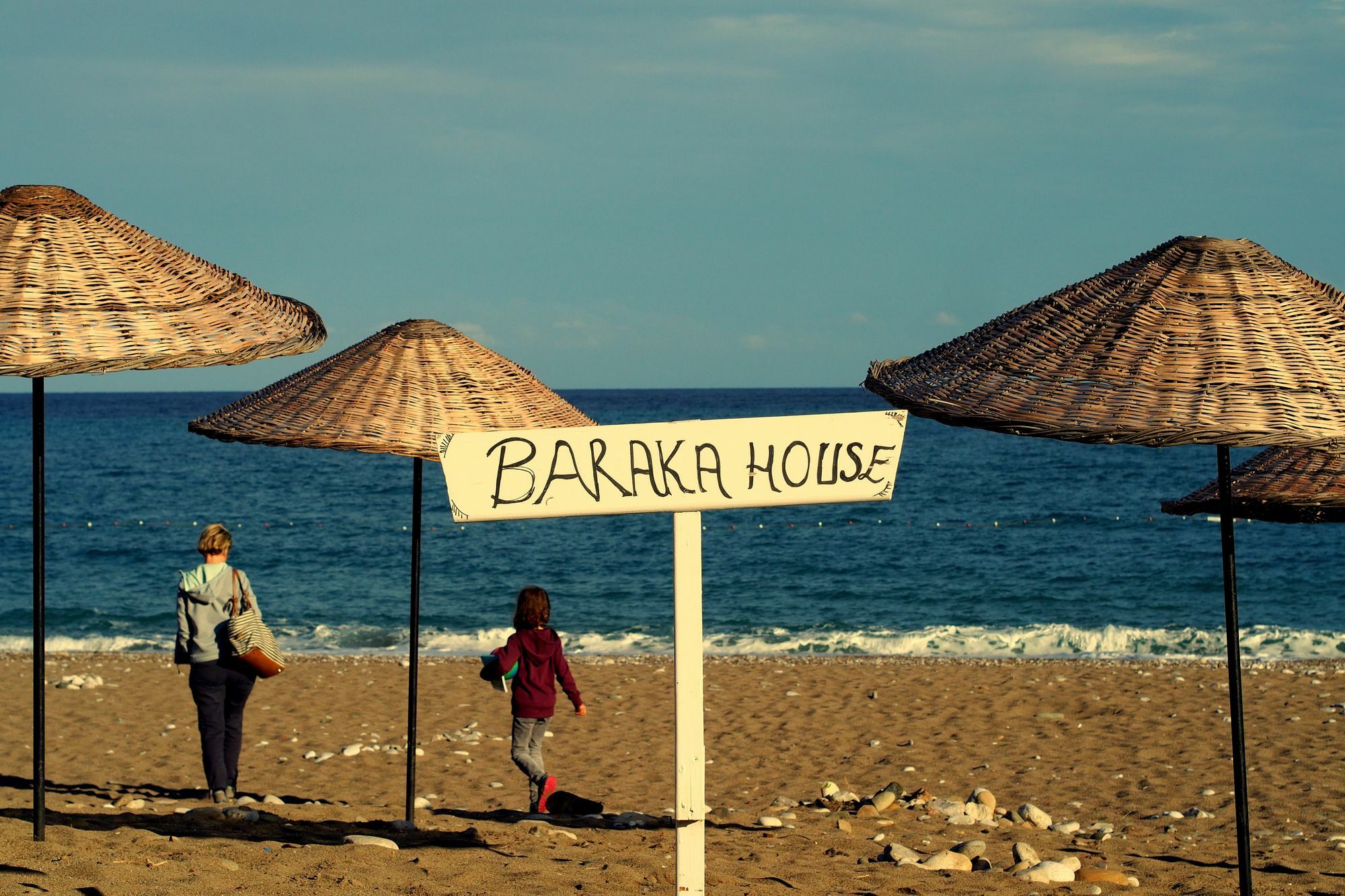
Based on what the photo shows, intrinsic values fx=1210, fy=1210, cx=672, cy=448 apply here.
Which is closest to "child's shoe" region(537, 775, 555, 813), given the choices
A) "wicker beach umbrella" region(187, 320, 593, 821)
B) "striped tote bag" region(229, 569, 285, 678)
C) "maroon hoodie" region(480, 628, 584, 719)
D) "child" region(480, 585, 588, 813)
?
"child" region(480, 585, 588, 813)

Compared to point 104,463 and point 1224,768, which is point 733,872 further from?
point 104,463

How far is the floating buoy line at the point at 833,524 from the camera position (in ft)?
121

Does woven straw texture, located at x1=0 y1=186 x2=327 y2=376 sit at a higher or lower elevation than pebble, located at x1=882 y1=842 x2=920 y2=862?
higher

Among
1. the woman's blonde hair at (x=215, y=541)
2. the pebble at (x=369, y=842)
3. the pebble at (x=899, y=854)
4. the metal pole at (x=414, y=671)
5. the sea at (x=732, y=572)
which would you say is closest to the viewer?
the pebble at (x=369, y=842)

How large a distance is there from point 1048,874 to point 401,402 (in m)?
4.04

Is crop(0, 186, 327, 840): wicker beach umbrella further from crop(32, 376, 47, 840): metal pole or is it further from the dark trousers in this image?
the dark trousers

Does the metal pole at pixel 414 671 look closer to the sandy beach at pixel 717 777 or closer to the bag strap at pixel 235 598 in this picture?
the sandy beach at pixel 717 777

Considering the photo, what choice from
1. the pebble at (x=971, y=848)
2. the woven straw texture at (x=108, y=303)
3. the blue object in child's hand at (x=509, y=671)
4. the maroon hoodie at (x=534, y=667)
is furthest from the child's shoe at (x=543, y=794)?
the woven straw texture at (x=108, y=303)

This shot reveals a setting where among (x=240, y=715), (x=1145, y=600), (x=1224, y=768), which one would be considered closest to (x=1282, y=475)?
(x=1224, y=768)

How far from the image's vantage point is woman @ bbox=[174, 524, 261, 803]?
751 centimetres

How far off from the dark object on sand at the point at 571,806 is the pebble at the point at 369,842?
1.70m

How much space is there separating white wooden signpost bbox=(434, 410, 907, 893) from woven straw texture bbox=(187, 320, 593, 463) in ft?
6.77

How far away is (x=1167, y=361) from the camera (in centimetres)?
395

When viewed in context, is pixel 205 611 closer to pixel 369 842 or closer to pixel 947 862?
pixel 369 842
